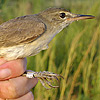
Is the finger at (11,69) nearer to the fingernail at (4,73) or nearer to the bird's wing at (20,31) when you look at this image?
the fingernail at (4,73)

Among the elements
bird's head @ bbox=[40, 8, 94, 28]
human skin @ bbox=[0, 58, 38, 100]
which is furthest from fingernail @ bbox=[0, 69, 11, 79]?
bird's head @ bbox=[40, 8, 94, 28]

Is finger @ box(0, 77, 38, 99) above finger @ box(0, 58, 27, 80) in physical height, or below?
below

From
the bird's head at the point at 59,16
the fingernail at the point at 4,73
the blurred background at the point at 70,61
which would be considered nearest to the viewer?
the fingernail at the point at 4,73

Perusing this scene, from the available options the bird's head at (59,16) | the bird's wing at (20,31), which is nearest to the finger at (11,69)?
the bird's wing at (20,31)

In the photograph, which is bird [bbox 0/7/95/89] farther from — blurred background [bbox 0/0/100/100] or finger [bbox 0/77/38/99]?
blurred background [bbox 0/0/100/100]

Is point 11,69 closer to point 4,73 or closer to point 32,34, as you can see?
point 4,73

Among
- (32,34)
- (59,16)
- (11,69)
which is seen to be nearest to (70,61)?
(59,16)
